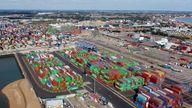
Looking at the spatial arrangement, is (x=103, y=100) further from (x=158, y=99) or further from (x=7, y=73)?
(x=7, y=73)

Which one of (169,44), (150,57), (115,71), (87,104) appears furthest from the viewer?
(169,44)

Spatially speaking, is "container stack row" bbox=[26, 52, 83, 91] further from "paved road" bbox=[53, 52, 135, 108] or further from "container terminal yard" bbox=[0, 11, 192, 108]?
"paved road" bbox=[53, 52, 135, 108]

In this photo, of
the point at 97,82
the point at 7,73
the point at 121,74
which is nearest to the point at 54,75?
the point at 97,82

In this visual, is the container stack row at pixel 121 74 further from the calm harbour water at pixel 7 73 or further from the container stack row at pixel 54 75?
the calm harbour water at pixel 7 73

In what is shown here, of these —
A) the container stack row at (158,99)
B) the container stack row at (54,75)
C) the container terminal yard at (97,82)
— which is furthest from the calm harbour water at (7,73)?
the container stack row at (158,99)

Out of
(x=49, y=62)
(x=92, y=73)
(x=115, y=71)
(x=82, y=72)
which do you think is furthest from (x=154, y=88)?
(x=49, y=62)

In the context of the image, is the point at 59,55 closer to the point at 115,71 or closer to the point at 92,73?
the point at 92,73
